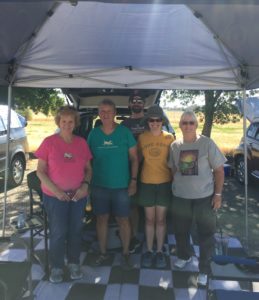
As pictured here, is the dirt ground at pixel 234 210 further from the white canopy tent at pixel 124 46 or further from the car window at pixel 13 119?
the white canopy tent at pixel 124 46

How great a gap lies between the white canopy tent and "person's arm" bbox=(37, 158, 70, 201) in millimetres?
1318

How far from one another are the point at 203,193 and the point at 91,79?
79.7 inches

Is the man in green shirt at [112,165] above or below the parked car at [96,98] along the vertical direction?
below

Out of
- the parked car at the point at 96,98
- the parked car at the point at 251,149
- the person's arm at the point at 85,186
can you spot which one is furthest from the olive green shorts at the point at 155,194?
the parked car at the point at 251,149

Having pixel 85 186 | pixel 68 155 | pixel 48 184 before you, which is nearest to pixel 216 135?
pixel 85 186

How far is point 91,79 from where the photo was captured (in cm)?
470

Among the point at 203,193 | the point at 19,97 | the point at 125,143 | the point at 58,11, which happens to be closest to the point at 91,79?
the point at 58,11

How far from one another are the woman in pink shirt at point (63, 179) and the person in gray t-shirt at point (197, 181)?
88cm

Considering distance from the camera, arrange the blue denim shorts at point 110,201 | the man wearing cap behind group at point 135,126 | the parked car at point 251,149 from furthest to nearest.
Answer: the parked car at point 251,149 < the man wearing cap behind group at point 135,126 < the blue denim shorts at point 110,201

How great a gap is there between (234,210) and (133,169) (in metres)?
3.46

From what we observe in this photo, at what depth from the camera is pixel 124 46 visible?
423cm

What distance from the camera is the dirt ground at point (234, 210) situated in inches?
207

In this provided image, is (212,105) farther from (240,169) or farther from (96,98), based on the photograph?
(96,98)

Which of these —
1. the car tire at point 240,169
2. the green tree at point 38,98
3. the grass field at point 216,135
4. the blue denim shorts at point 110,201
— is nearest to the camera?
the blue denim shorts at point 110,201
